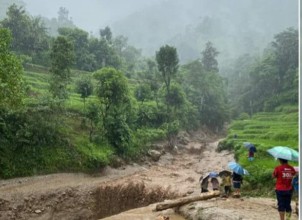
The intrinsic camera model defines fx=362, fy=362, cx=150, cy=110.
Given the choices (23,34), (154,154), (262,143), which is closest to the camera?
(262,143)

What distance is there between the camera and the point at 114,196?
20.4 meters

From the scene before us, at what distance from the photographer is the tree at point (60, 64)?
26.8 meters

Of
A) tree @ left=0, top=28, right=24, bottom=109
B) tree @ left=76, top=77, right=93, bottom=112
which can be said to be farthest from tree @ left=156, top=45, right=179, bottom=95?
tree @ left=0, top=28, right=24, bottom=109

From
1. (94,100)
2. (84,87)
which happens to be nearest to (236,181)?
(94,100)

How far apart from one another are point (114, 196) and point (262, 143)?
41.3 ft

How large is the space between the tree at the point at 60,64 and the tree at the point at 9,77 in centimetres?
770

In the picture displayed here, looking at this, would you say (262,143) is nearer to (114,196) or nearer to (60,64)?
(114,196)

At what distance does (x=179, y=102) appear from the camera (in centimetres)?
4069

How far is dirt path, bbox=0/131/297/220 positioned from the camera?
44.1 feet

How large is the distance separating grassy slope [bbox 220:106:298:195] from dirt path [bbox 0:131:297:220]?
2.12 m

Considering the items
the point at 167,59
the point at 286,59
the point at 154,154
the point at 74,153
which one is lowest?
the point at 154,154

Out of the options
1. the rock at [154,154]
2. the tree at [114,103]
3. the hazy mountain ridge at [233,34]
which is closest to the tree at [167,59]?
the tree at [114,103]

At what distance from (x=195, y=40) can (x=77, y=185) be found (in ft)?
482

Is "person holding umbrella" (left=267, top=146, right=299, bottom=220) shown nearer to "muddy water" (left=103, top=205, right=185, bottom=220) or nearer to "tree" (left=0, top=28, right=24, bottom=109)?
"muddy water" (left=103, top=205, right=185, bottom=220)
